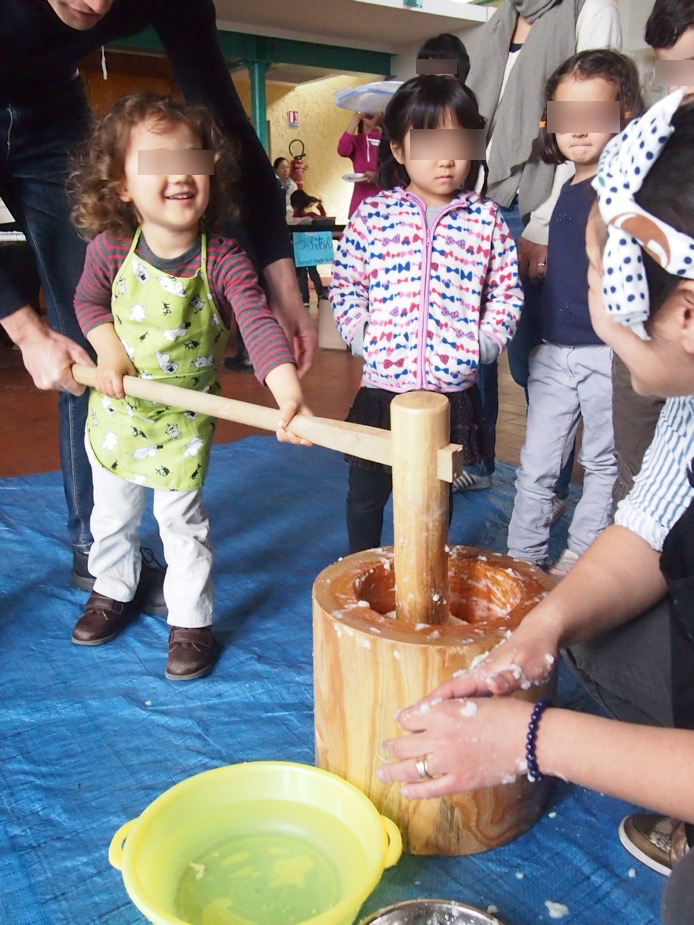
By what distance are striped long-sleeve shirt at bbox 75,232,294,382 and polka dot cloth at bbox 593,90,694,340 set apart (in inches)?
28.7

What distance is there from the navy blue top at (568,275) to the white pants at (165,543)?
0.92 m

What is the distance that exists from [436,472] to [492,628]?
21cm

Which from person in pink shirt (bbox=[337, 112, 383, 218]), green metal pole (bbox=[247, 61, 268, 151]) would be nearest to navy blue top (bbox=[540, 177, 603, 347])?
person in pink shirt (bbox=[337, 112, 383, 218])

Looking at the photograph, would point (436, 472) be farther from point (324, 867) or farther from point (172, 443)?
point (172, 443)

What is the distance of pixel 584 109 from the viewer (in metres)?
1.75

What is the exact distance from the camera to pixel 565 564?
189cm

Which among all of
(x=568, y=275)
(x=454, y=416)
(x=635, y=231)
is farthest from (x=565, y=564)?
(x=635, y=231)

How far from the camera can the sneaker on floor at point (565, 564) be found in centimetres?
188

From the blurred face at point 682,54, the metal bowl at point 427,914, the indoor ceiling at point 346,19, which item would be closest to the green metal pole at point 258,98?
the indoor ceiling at point 346,19

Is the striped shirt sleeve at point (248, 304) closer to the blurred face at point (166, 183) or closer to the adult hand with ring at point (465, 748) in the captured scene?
the blurred face at point (166, 183)

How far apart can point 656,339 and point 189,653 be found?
105 cm

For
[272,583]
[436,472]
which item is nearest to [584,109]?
[436,472]

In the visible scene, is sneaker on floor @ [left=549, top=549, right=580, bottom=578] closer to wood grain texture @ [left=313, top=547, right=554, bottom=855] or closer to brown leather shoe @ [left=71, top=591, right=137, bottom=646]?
wood grain texture @ [left=313, top=547, right=554, bottom=855]

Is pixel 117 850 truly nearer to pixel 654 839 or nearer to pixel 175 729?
pixel 175 729
